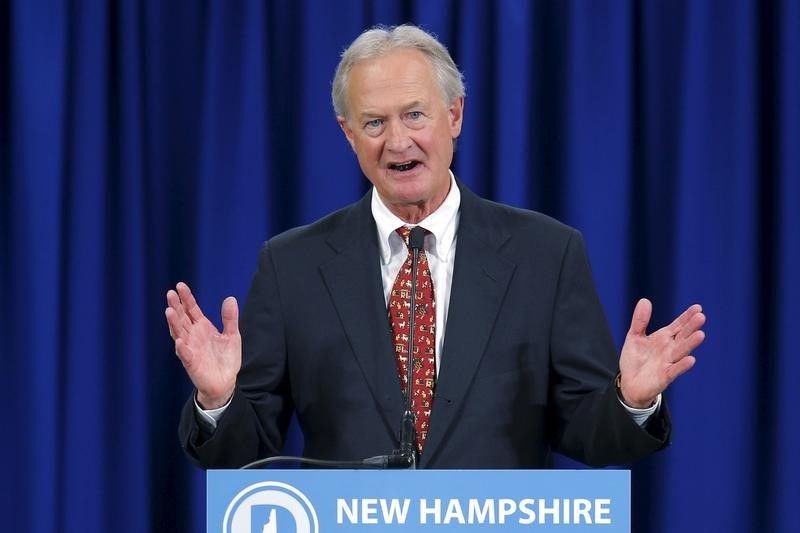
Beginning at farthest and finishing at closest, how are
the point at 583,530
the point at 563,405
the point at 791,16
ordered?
the point at 791,16 → the point at 563,405 → the point at 583,530

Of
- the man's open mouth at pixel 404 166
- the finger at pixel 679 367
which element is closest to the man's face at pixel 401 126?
the man's open mouth at pixel 404 166

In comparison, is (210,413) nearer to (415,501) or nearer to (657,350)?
(415,501)

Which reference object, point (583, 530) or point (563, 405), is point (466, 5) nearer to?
point (563, 405)

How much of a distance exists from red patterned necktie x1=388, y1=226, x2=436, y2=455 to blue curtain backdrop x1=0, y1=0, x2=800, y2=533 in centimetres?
106

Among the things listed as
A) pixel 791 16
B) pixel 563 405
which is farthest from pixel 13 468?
pixel 791 16

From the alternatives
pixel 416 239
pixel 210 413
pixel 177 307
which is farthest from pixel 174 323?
pixel 416 239

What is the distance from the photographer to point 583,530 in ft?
4.39

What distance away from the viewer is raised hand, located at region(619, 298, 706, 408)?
1668 millimetres

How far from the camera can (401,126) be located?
212 cm

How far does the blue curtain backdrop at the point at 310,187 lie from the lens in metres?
3.06

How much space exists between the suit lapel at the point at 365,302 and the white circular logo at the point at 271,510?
25.5 inches

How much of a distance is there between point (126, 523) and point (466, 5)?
174cm

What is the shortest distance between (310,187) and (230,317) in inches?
58.7

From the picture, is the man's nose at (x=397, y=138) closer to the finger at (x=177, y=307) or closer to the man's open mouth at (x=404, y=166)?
the man's open mouth at (x=404, y=166)
